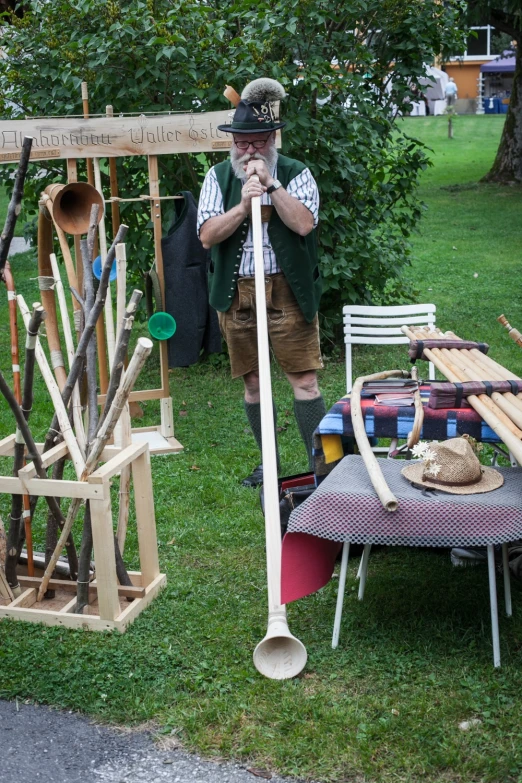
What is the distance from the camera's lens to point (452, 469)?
3295mm

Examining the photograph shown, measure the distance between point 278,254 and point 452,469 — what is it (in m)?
1.68

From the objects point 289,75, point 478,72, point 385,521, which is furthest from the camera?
point 478,72

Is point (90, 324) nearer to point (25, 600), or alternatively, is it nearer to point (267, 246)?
point (25, 600)

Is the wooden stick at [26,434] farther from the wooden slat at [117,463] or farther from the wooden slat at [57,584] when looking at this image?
the wooden slat at [57,584]

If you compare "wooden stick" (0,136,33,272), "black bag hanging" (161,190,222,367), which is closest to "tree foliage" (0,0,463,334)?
"black bag hanging" (161,190,222,367)

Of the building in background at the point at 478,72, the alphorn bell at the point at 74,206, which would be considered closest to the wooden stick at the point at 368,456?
the alphorn bell at the point at 74,206

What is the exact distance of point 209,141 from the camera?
5.47m

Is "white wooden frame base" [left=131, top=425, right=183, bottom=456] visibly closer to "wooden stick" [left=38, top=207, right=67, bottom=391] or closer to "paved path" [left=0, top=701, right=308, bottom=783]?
"wooden stick" [left=38, top=207, right=67, bottom=391]

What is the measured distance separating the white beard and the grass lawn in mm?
1675

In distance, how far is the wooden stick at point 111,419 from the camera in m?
3.25

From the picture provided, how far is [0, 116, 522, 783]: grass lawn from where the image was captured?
2922mm

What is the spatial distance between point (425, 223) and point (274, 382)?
8.52 metres

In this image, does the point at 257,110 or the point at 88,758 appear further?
the point at 257,110

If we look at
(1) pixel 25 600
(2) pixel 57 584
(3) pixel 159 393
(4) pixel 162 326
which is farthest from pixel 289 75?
(1) pixel 25 600
